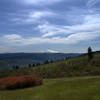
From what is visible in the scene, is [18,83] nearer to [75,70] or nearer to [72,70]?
[75,70]

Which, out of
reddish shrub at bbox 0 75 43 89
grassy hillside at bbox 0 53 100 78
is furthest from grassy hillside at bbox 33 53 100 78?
reddish shrub at bbox 0 75 43 89

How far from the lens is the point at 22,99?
9008 mm

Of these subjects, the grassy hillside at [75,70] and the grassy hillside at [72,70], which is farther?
the grassy hillside at [72,70]

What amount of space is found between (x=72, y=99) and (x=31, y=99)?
2441 millimetres

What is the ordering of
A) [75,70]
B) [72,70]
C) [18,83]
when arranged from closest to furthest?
[18,83]
[75,70]
[72,70]

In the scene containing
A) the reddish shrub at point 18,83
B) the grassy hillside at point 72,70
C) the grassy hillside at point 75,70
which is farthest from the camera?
the grassy hillside at point 72,70

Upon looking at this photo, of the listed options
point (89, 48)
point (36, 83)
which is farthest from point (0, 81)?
point (89, 48)

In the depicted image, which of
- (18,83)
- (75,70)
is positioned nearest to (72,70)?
(75,70)

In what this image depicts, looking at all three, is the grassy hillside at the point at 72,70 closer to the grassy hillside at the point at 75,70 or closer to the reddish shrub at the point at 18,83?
the grassy hillside at the point at 75,70

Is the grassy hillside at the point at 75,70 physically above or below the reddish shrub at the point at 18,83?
below

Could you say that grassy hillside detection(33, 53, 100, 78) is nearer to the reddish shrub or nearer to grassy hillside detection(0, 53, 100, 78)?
grassy hillside detection(0, 53, 100, 78)

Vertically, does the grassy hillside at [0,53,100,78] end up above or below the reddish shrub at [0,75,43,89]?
below

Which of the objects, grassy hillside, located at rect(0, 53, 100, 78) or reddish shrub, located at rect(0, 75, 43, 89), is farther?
grassy hillside, located at rect(0, 53, 100, 78)

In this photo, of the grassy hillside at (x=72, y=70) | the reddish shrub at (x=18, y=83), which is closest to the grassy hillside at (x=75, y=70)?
the grassy hillside at (x=72, y=70)
